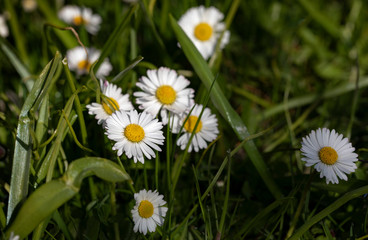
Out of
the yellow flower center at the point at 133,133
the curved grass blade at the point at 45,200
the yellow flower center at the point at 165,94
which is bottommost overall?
the curved grass blade at the point at 45,200

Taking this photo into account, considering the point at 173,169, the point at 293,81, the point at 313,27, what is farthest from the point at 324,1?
the point at 173,169

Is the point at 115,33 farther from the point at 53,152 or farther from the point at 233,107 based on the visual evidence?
the point at 233,107

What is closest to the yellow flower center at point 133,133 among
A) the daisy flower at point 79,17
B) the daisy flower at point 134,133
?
the daisy flower at point 134,133

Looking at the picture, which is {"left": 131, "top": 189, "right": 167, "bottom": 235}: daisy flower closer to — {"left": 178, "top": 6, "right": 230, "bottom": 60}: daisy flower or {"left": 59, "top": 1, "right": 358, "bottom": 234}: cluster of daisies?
{"left": 59, "top": 1, "right": 358, "bottom": 234}: cluster of daisies

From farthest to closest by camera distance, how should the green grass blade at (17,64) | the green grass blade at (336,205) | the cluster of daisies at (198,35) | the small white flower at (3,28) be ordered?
the small white flower at (3,28), the cluster of daisies at (198,35), the green grass blade at (17,64), the green grass blade at (336,205)

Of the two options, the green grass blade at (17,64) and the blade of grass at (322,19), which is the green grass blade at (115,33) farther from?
the blade of grass at (322,19)

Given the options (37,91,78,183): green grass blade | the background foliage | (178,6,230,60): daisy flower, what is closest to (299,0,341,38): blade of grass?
the background foliage

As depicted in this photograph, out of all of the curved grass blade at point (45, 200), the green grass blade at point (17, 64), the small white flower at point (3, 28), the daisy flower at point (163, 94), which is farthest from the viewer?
the small white flower at point (3, 28)

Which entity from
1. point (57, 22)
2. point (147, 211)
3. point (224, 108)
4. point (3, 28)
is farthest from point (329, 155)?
point (3, 28)
